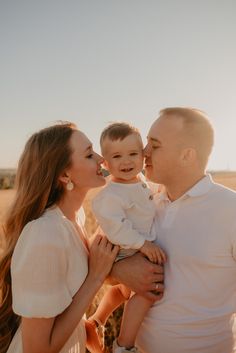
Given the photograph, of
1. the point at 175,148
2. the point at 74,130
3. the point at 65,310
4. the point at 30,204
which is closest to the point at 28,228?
the point at 30,204

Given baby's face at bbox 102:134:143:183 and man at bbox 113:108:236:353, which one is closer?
man at bbox 113:108:236:353

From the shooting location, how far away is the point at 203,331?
3562 mm

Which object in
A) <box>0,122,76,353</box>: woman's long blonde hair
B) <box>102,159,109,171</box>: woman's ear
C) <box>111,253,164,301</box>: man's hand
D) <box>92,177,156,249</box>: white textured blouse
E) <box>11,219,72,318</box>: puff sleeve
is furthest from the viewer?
<box>102,159,109,171</box>: woman's ear

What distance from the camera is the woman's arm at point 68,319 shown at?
9.92 feet

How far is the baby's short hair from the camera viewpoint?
3832 mm

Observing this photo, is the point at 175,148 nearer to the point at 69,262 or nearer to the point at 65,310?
the point at 69,262

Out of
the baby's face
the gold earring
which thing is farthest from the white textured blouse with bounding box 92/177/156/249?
the gold earring

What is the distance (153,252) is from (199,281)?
18.1 inches

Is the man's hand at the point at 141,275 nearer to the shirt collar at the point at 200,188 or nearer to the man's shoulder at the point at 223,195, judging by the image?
the shirt collar at the point at 200,188

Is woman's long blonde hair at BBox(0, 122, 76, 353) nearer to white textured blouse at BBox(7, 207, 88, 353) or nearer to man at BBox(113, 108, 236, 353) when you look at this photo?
white textured blouse at BBox(7, 207, 88, 353)

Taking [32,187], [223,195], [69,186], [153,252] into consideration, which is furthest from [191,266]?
[32,187]

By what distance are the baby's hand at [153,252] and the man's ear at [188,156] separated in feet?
2.69

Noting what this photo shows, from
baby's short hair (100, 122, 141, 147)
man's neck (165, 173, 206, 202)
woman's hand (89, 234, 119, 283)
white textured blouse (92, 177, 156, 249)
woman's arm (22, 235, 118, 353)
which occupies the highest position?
baby's short hair (100, 122, 141, 147)

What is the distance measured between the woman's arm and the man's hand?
179 millimetres
